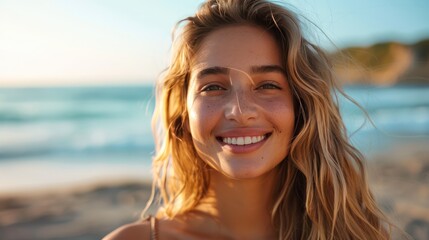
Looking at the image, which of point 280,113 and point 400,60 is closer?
point 280,113

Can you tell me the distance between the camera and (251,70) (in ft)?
8.52

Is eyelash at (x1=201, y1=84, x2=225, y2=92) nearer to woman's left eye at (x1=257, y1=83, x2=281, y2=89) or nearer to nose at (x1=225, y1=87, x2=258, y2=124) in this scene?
nose at (x1=225, y1=87, x2=258, y2=124)

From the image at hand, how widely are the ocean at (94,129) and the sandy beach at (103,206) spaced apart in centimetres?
63

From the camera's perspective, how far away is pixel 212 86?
2.69 metres

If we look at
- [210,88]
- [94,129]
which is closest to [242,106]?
[210,88]

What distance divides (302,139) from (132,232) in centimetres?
99

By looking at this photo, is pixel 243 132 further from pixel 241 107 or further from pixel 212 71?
pixel 212 71

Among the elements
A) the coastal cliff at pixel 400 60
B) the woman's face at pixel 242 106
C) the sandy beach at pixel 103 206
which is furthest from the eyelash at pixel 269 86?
the sandy beach at pixel 103 206

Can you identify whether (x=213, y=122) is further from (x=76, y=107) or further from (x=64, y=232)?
(x=76, y=107)

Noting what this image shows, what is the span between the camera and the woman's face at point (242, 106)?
2.57 metres

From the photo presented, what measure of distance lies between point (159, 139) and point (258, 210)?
2.72ft

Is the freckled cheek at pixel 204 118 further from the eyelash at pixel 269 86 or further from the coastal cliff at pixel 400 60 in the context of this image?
the coastal cliff at pixel 400 60

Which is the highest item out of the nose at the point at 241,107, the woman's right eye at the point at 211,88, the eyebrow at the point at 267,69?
the eyebrow at the point at 267,69

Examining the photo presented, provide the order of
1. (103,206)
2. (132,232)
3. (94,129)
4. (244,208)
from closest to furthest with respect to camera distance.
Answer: (132,232) < (244,208) < (103,206) < (94,129)
